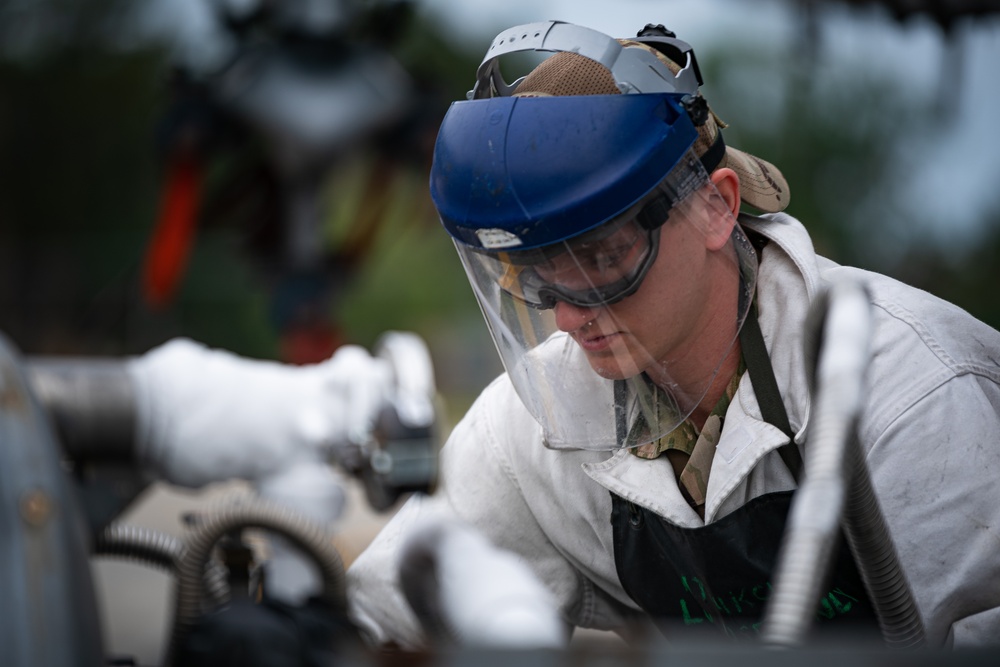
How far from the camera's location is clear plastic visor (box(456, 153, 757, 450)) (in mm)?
1226

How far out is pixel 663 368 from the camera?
52.4 inches

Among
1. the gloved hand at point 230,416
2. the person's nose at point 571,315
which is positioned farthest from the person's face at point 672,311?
the gloved hand at point 230,416

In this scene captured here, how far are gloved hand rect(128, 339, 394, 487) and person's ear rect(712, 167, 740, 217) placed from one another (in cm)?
88

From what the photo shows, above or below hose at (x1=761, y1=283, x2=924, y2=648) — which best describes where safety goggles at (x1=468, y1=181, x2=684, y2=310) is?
below

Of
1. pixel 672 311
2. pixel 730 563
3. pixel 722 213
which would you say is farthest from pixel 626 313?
pixel 730 563

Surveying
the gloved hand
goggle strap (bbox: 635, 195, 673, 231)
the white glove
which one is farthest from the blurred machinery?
the white glove

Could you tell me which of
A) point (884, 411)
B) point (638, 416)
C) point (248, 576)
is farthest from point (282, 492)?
point (884, 411)

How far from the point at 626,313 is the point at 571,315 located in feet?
0.20

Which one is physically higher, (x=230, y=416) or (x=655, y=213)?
(x=655, y=213)

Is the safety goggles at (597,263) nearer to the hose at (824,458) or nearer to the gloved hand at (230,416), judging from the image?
the hose at (824,458)

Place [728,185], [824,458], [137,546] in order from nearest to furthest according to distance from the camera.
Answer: [824,458] < [728,185] < [137,546]

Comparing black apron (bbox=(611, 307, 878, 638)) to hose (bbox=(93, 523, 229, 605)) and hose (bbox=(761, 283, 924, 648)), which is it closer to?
hose (bbox=(761, 283, 924, 648))

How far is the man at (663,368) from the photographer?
1165 millimetres

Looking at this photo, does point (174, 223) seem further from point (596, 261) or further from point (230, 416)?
point (596, 261)
